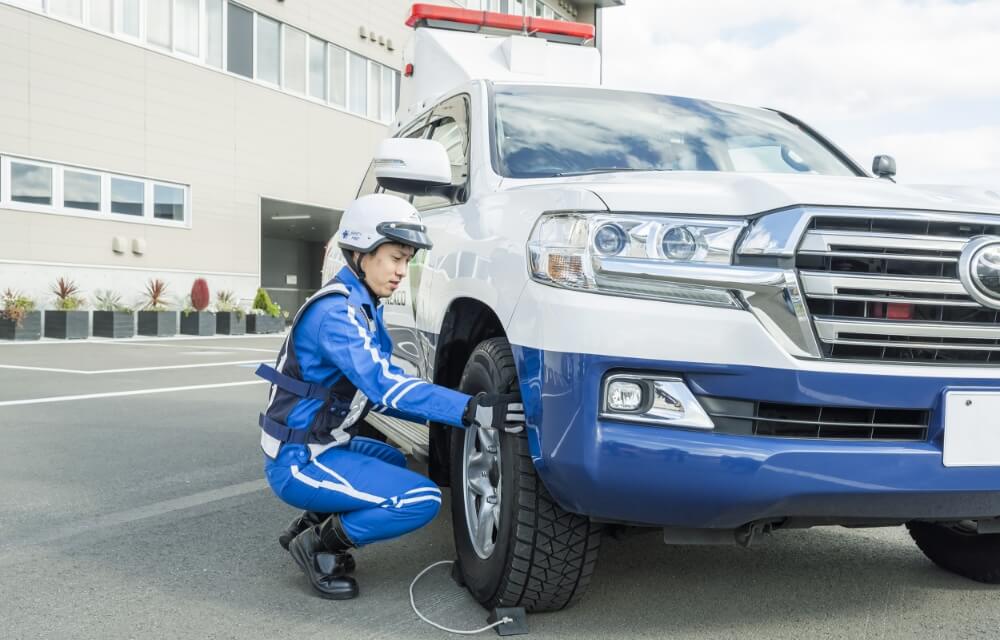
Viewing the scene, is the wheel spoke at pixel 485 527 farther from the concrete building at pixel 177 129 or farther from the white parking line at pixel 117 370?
the concrete building at pixel 177 129

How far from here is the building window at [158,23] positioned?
22.0 metres

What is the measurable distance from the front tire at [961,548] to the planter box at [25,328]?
16676 millimetres

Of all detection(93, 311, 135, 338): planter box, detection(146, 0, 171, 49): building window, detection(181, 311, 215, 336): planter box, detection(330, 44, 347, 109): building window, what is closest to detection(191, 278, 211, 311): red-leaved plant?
detection(181, 311, 215, 336): planter box

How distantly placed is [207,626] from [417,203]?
235cm

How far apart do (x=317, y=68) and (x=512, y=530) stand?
26103 mm

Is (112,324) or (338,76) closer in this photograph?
(112,324)

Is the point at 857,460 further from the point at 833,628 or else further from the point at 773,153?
the point at 773,153

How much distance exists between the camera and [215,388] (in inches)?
388

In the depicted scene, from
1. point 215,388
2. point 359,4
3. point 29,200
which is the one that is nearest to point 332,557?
point 215,388

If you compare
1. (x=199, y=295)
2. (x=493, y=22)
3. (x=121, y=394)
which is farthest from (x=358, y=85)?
(x=493, y=22)

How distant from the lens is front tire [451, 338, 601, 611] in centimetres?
288

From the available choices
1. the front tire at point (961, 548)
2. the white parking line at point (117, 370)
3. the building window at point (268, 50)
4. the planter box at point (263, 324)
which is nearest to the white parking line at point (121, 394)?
the white parking line at point (117, 370)

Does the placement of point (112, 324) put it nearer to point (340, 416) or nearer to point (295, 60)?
point (295, 60)

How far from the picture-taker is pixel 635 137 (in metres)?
4.16
